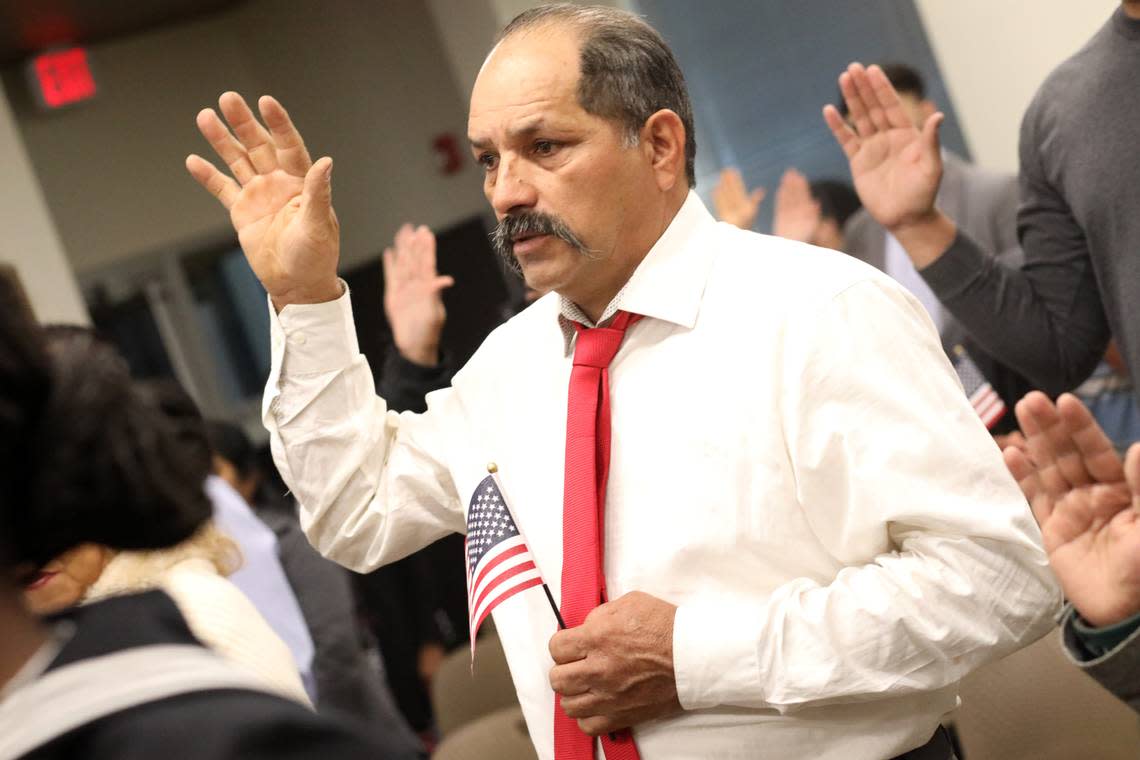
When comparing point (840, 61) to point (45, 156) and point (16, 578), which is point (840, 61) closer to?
point (45, 156)

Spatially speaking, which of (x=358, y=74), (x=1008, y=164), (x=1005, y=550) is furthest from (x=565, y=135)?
(x=358, y=74)

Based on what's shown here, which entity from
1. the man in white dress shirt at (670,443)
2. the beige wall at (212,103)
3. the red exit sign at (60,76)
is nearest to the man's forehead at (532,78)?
the man in white dress shirt at (670,443)

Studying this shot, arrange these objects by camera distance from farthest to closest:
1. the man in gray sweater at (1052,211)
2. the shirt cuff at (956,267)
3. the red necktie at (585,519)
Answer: the shirt cuff at (956,267) < the man in gray sweater at (1052,211) < the red necktie at (585,519)

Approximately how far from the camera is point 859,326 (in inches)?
56.8

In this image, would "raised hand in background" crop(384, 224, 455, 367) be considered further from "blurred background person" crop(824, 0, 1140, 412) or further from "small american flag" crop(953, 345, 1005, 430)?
"small american flag" crop(953, 345, 1005, 430)

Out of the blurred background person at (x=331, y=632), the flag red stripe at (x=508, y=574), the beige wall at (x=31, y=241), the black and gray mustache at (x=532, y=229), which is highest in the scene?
the beige wall at (x=31, y=241)

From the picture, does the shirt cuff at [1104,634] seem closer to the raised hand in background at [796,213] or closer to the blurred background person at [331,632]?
the blurred background person at [331,632]

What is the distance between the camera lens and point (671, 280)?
5.22 ft

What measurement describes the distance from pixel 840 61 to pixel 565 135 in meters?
3.61

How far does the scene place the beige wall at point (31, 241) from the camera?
4.87 meters

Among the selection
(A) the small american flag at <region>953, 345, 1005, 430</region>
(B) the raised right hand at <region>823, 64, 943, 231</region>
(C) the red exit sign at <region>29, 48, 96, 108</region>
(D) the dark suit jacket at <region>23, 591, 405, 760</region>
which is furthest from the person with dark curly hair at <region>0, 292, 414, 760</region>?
(C) the red exit sign at <region>29, 48, 96, 108</region>

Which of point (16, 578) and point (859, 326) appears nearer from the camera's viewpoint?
point (16, 578)

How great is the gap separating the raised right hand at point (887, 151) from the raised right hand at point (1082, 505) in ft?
2.20

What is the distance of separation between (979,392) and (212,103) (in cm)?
450
